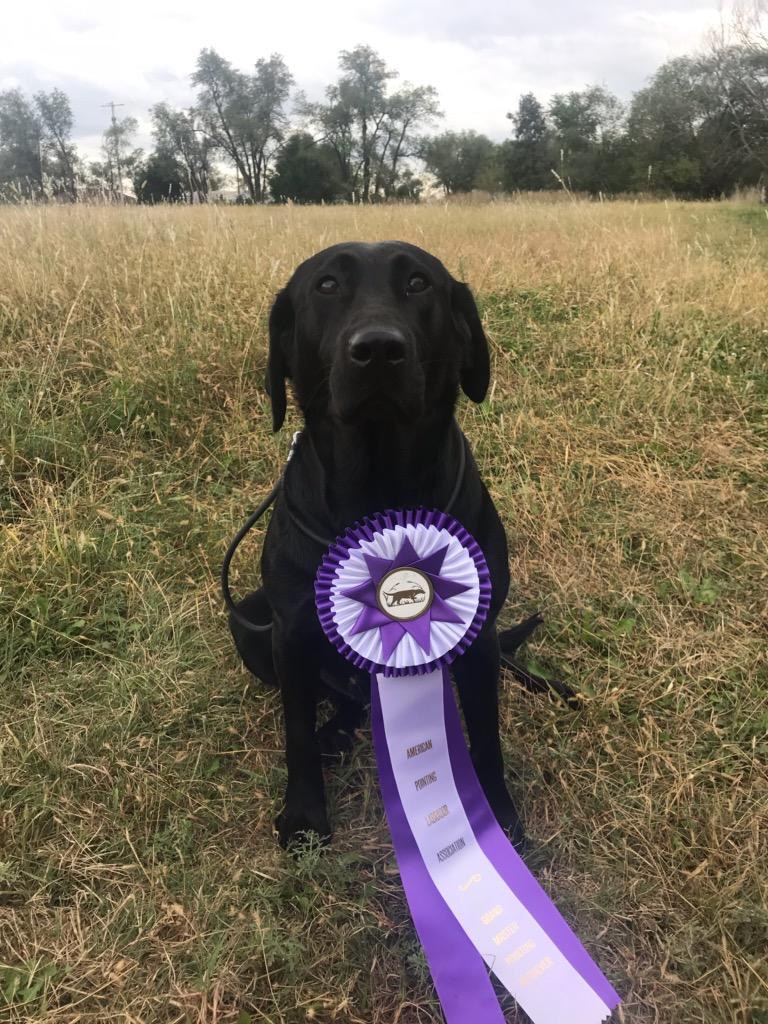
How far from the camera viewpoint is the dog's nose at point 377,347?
4.26 ft

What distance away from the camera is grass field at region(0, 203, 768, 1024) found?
4.43 ft

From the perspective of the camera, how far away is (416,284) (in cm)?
156

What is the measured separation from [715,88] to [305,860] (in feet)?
74.5

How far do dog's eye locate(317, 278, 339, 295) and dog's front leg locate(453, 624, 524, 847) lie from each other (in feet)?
2.78

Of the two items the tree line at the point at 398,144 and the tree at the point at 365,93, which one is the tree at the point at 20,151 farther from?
the tree at the point at 365,93

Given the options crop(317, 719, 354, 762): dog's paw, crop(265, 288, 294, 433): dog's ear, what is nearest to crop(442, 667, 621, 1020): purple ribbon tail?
crop(317, 719, 354, 762): dog's paw

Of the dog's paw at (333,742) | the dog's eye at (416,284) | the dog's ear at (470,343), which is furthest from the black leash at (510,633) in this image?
the dog's eye at (416,284)

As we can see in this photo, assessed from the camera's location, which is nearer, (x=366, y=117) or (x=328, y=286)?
(x=328, y=286)

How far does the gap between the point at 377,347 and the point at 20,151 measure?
16490 millimetres

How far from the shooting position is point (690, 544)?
252 centimetres

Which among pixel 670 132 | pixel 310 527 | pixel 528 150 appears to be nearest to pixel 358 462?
pixel 310 527

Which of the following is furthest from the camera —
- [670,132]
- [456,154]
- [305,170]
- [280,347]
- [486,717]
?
[456,154]

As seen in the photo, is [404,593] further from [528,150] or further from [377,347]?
[528,150]

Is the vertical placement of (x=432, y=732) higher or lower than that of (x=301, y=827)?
higher
